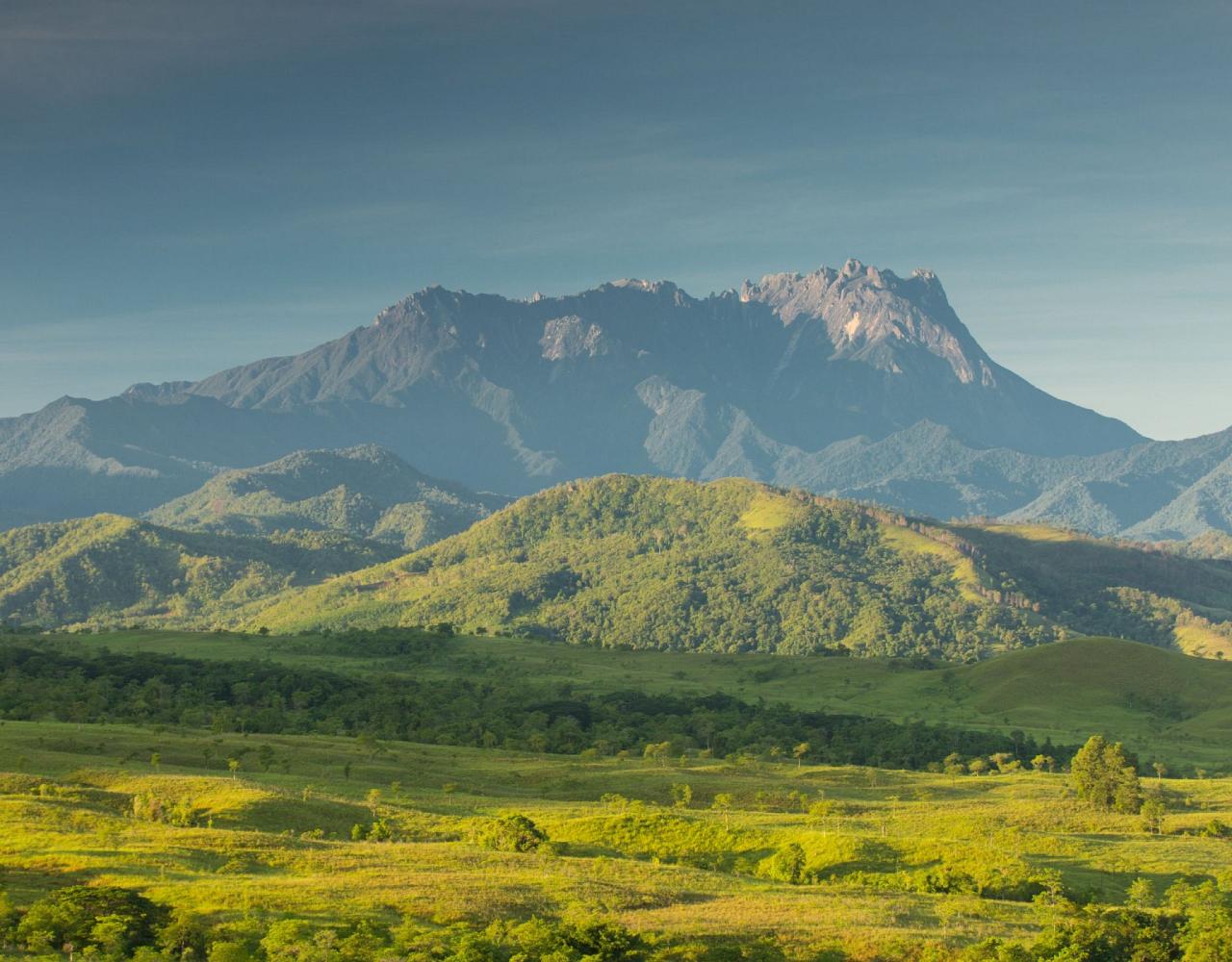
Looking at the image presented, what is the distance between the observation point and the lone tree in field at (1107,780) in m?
139

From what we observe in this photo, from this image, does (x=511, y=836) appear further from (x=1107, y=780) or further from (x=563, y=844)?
(x=1107, y=780)

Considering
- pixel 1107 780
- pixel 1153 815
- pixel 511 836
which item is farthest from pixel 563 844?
pixel 1107 780

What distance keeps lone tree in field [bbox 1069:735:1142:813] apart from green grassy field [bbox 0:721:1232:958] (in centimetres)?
474

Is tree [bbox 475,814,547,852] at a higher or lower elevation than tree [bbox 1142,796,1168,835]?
higher

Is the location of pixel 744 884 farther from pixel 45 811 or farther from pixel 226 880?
pixel 45 811

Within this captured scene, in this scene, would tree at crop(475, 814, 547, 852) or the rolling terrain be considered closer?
the rolling terrain

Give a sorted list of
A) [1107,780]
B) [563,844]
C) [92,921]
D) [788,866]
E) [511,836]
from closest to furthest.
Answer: [92,921] → [511,836] → [788,866] → [563,844] → [1107,780]

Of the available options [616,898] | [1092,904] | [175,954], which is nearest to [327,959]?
[175,954]

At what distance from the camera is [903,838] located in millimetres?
106438

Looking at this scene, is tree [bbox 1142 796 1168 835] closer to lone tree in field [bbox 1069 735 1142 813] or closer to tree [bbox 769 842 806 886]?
lone tree in field [bbox 1069 735 1142 813]

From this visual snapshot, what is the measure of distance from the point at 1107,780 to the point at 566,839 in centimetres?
6996

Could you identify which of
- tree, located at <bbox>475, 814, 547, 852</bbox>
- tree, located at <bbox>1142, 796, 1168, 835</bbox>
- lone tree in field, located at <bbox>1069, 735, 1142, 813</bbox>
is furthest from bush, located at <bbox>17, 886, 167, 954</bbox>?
lone tree in field, located at <bbox>1069, 735, 1142, 813</bbox>

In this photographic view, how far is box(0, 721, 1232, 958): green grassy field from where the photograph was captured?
239ft

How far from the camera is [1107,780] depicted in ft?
461
